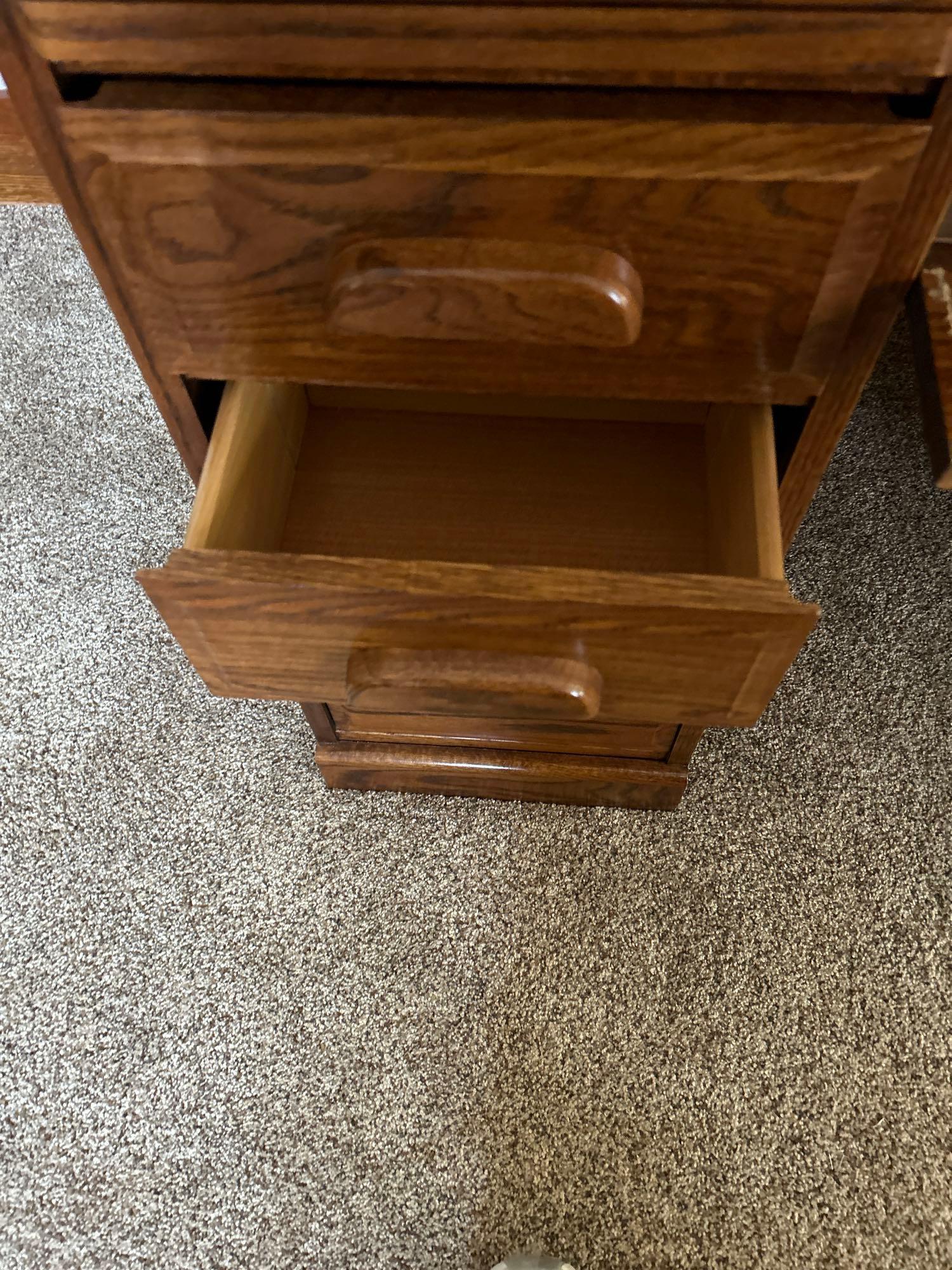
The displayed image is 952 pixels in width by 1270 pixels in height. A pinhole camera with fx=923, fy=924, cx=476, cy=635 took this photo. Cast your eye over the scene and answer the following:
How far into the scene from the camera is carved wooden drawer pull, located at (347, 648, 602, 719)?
0.54m

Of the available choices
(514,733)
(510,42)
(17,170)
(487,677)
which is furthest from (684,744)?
(17,170)

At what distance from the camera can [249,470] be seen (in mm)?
648

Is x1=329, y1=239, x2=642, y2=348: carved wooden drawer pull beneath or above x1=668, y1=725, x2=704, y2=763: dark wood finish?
above

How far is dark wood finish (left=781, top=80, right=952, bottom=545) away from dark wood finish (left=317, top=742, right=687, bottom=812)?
262 mm

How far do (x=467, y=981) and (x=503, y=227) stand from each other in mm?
579

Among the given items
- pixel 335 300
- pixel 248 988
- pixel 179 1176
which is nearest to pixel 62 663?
pixel 248 988

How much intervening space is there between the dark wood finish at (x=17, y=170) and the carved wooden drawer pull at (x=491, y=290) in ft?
3.57

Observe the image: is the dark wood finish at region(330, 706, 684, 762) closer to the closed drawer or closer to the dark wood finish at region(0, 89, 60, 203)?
the closed drawer

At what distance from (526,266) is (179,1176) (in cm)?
68

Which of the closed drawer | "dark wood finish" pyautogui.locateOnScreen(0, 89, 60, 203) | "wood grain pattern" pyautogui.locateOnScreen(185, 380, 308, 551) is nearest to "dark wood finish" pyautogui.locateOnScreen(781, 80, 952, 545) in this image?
the closed drawer

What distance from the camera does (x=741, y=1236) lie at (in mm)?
670

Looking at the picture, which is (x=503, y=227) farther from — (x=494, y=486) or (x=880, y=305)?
(x=494, y=486)

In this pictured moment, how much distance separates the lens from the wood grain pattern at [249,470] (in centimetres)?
59

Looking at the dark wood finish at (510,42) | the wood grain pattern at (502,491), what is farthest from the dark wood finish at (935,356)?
the wood grain pattern at (502,491)
